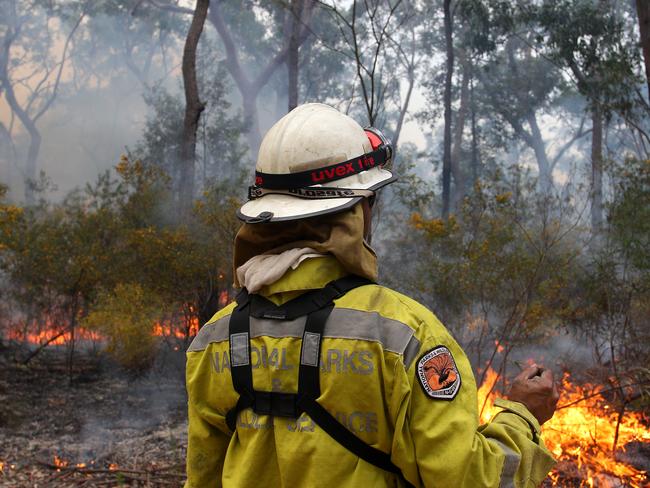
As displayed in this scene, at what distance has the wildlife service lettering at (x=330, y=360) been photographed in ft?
4.63

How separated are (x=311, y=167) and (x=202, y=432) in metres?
0.75

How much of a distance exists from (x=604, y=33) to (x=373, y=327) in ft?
51.4

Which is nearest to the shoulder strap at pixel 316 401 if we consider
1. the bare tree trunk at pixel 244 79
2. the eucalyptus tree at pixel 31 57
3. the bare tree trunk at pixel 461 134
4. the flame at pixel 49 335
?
the flame at pixel 49 335

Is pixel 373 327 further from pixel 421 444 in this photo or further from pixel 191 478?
pixel 191 478

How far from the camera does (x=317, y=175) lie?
1632 mm

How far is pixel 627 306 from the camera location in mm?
8445

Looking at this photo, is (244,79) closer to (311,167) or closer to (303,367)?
(311,167)

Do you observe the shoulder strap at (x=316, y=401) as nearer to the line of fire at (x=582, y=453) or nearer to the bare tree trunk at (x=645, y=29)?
the line of fire at (x=582, y=453)

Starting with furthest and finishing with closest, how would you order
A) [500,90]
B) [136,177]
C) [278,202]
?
[500,90], [136,177], [278,202]

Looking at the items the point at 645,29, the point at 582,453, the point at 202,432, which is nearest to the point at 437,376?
the point at 202,432

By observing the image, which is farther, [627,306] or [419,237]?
[419,237]

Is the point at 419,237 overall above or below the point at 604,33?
below

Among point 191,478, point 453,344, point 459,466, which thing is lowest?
point 191,478

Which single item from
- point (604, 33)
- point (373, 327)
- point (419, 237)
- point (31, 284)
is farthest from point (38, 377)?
point (604, 33)
